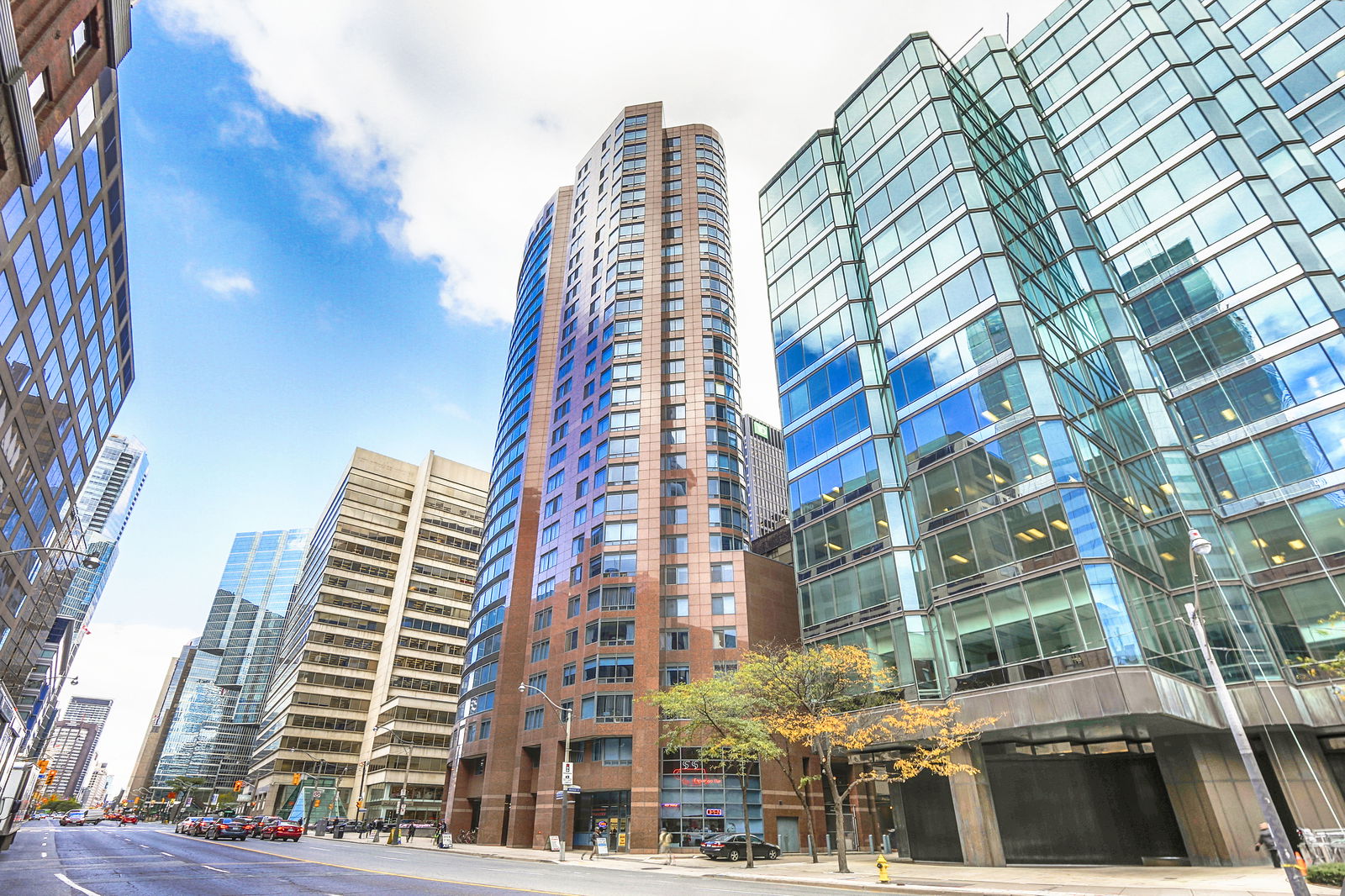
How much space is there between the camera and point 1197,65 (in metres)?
45.3

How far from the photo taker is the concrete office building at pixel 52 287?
832 inches

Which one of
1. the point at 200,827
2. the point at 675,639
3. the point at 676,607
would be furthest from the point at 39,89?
the point at 200,827

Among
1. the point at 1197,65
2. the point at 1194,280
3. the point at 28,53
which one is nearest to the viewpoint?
the point at 28,53

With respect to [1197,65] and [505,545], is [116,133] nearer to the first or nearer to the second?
[505,545]

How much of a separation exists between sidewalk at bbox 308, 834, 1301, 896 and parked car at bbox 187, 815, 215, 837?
117ft

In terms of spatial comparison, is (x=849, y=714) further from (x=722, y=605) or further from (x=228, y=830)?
(x=228, y=830)

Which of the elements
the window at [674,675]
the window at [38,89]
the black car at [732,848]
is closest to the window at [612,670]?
the window at [674,675]

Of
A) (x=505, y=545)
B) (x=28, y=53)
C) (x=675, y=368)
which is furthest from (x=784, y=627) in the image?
(x=28, y=53)

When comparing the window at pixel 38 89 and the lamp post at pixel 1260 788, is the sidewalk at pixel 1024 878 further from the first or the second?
the window at pixel 38 89

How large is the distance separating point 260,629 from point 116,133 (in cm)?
19001

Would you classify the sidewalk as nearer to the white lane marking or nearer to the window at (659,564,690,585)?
the white lane marking

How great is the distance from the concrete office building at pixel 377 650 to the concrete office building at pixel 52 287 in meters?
36.7

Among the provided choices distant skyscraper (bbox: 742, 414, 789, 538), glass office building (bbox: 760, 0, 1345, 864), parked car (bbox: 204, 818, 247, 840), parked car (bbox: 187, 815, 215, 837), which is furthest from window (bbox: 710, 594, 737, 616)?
distant skyscraper (bbox: 742, 414, 789, 538)

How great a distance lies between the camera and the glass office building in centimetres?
2922
